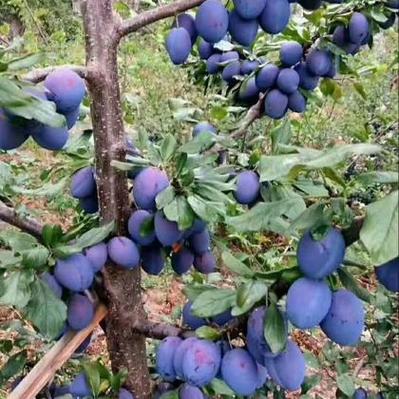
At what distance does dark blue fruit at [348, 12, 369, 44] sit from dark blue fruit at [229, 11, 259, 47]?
0.19 meters

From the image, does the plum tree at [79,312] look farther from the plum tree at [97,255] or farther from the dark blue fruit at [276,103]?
the dark blue fruit at [276,103]

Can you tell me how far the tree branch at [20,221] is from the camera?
826mm

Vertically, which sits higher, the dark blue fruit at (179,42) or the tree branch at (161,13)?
the tree branch at (161,13)

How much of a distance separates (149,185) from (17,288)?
0.62ft

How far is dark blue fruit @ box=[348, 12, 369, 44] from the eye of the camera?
0.95 m

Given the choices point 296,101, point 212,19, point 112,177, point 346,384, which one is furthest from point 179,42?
point 346,384

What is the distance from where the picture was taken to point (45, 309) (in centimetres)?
78

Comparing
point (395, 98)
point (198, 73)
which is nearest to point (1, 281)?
point (198, 73)

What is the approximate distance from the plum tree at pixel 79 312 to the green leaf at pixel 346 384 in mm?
395

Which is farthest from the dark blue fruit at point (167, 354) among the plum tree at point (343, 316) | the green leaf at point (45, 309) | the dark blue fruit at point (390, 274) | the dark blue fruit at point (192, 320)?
the dark blue fruit at point (390, 274)

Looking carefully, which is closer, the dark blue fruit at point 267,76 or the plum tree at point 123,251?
the plum tree at point 123,251

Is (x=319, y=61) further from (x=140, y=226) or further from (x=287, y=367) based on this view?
(x=287, y=367)

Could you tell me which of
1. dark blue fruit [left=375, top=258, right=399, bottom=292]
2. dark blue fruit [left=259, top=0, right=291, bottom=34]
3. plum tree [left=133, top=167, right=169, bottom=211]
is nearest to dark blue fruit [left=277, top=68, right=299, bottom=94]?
dark blue fruit [left=259, top=0, right=291, bottom=34]

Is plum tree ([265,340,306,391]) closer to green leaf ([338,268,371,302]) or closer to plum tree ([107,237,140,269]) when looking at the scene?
green leaf ([338,268,371,302])
